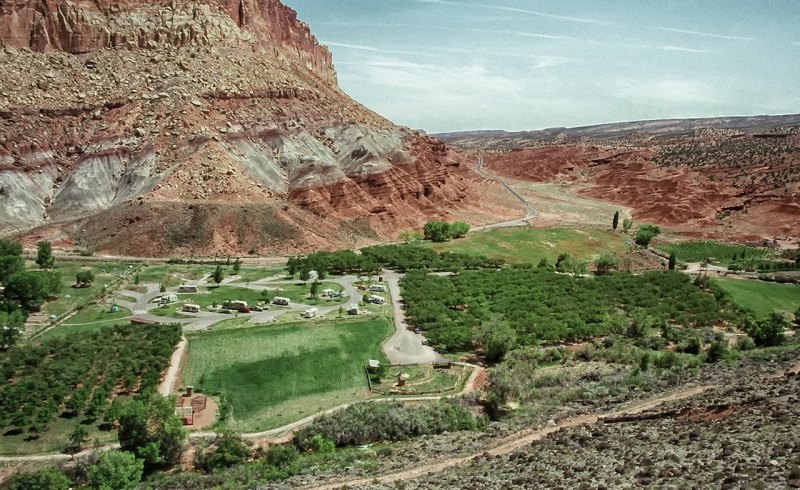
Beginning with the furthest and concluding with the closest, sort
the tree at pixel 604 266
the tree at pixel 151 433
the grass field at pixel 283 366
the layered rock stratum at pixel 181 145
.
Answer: the layered rock stratum at pixel 181 145
the tree at pixel 604 266
the grass field at pixel 283 366
the tree at pixel 151 433

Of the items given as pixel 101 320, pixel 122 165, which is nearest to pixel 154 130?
pixel 122 165

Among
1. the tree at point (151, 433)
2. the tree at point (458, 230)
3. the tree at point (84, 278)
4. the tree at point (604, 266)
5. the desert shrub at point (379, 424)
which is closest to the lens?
the tree at point (151, 433)

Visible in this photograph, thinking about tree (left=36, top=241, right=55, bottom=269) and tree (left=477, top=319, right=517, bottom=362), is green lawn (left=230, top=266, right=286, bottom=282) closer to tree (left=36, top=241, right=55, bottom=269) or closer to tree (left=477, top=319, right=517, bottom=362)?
tree (left=36, top=241, right=55, bottom=269)

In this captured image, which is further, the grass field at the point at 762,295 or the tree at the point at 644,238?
the tree at the point at 644,238

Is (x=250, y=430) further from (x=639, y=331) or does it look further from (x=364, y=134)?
(x=364, y=134)

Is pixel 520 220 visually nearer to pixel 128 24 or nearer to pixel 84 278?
pixel 84 278

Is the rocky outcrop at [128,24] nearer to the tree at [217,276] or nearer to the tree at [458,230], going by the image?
the tree at [458,230]

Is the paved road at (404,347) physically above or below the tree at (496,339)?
below

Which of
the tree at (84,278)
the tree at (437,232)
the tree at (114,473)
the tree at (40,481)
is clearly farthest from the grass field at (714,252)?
the tree at (40,481)
